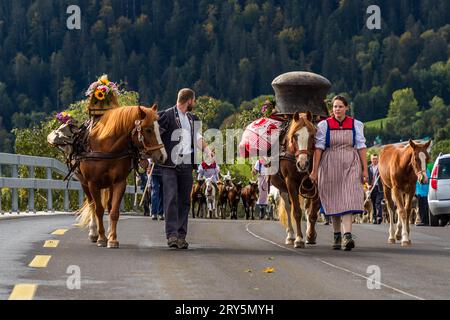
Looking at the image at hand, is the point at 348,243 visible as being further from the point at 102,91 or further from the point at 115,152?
the point at 102,91

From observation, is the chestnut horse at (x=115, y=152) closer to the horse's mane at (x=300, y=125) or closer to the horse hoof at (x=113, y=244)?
the horse hoof at (x=113, y=244)

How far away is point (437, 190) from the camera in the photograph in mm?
28031

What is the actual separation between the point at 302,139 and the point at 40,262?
4.53 metres

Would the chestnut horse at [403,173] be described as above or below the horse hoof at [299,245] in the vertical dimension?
above

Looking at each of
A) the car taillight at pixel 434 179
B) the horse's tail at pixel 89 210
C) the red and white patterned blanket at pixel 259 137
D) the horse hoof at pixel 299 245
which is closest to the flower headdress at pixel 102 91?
the horse's tail at pixel 89 210

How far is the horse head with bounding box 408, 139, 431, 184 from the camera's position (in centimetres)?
1820

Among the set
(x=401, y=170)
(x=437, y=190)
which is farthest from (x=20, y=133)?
(x=401, y=170)

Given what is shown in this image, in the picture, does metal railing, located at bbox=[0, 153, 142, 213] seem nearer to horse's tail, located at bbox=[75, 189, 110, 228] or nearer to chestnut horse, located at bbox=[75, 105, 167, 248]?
A: horse's tail, located at bbox=[75, 189, 110, 228]

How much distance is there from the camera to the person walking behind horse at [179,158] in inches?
586

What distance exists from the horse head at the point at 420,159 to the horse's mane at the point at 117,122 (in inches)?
209

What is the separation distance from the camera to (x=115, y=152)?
593 inches

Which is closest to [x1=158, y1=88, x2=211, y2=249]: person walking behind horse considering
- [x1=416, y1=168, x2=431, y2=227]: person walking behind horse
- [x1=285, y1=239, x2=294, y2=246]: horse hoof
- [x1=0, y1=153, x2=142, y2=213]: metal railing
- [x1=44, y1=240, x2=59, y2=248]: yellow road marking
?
[x1=44, y1=240, x2=59, y2=248]: yellow road marking

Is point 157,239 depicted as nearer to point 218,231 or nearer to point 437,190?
point 218,231

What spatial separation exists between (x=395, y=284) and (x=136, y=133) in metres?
5.76
